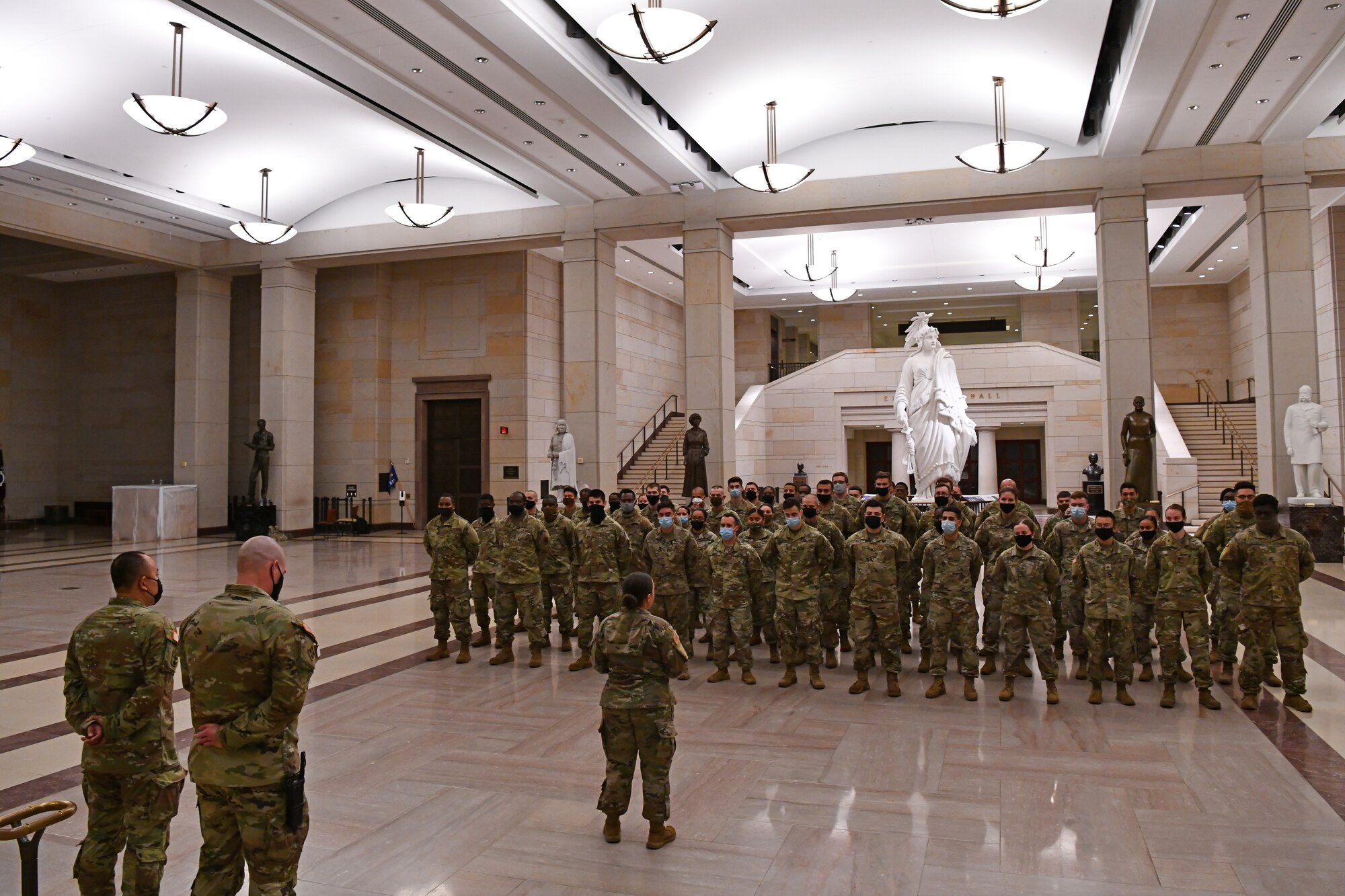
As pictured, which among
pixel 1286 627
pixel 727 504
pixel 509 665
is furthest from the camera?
pixel 727 504

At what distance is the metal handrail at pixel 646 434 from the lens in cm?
2472

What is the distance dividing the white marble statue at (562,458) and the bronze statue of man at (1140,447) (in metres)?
8.99

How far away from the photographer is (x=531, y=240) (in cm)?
1816

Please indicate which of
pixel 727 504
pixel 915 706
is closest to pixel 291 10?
pixel 727 504

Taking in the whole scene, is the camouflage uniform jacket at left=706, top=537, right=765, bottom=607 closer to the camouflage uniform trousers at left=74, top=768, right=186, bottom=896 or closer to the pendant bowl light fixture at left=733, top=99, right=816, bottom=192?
the camouflage uniform trousers at left=74, top=768, right=186, bottom=896

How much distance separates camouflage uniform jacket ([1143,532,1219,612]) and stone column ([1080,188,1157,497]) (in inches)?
334

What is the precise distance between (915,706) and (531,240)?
14.0 m

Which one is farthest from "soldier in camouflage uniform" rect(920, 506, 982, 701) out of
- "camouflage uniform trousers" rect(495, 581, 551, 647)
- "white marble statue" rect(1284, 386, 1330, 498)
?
"white marble statue" rect(1284, 386, 1330, 498)

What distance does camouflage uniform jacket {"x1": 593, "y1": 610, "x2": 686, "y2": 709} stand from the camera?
4180 millimetres

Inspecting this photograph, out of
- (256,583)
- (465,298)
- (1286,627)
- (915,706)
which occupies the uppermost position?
(465,298)

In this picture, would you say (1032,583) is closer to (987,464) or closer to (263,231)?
(263,231)

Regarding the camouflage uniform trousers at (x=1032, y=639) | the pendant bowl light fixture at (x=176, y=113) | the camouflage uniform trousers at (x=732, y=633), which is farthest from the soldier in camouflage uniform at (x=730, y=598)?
the pendant bowl light fixture at (x=176, y=113)

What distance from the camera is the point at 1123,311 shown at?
14594 mm

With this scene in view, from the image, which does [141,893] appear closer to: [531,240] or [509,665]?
[509,665]
